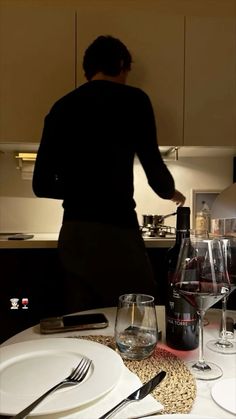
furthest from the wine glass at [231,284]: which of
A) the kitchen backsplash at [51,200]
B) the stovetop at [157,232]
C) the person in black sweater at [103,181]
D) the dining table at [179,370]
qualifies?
the kitchen backsplash at [51,200]

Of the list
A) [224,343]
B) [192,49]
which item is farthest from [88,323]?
[192,49]

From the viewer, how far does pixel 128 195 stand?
153 cm

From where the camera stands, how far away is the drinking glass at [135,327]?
2.16 feet

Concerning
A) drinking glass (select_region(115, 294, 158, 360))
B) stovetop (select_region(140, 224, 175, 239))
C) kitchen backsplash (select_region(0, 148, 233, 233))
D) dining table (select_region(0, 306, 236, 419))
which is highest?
kitchen backsplash (select_region(0, 148, 233, 233))

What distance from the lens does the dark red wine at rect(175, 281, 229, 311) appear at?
2.04ft

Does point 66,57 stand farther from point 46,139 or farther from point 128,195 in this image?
point 128,195

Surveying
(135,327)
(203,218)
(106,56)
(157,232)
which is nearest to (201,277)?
(135,327)

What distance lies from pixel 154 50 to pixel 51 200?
966mm

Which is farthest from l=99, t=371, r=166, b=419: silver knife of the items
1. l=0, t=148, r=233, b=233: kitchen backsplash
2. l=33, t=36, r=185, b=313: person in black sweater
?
l=0, t=148, r=233, b=233: kitchen backsplash

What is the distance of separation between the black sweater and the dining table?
0.68 m

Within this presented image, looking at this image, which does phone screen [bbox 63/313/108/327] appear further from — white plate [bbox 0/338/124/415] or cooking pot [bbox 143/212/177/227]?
cooking pot [bbox 143/212/177/227]

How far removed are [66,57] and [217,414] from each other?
1797 millimetres

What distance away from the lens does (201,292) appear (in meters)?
0.62

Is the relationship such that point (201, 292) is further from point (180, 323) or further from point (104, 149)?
point (104, 149)
